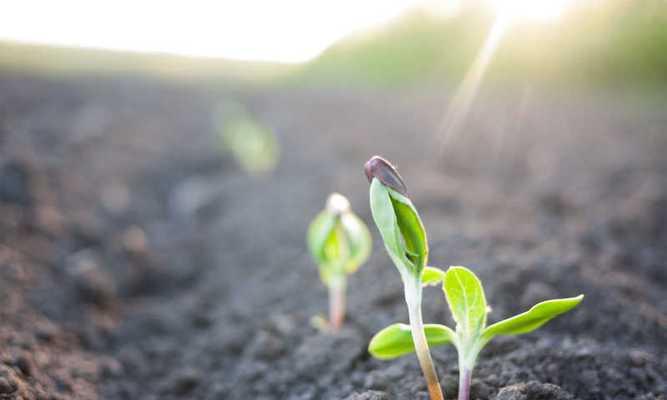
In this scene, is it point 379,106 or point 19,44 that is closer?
point 379,106

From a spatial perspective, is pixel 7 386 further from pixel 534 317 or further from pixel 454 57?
pixel 454 57

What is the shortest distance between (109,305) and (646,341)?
94.2 inches

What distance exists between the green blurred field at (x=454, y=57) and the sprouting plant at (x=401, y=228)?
4.04 metres

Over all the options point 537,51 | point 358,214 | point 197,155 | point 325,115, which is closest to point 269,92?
point 325,115

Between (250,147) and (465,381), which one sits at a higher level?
(250,147)

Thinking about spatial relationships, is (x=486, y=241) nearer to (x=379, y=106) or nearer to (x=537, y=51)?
(x=379, y=106)

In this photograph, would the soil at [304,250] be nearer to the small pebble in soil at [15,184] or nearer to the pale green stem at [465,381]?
the small pebble in soil at [15,184]

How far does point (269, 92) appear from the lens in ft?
28.3

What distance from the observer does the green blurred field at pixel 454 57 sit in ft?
19.4

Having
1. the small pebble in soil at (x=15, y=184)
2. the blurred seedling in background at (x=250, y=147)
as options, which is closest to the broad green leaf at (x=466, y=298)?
the small pebble in soil at (x=15, y=184)

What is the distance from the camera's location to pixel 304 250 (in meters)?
3.15

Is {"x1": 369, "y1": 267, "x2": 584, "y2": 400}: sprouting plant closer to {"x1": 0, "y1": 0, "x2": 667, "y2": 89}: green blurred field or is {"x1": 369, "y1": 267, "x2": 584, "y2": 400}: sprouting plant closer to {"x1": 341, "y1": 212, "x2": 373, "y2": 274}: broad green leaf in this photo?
{"x1": 341, "y1": 212, "x2": 373, "y2": 274}: broad green leaf

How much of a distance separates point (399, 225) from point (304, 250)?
1998mm

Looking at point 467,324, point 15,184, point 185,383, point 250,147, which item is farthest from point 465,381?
point 250,147
